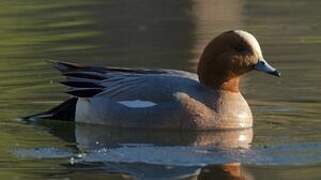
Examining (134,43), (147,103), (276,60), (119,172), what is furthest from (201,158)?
(134,43)

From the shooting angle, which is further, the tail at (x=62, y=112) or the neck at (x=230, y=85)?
the tail at (x=62, y=112)

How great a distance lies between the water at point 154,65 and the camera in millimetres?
10062

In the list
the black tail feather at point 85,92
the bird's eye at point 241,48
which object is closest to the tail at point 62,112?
the black tail feather at point 85,92

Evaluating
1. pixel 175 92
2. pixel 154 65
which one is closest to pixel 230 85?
pixel 175 92

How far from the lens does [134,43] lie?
17.3 meters

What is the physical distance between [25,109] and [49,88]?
1.06 m

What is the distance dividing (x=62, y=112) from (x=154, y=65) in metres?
3.07

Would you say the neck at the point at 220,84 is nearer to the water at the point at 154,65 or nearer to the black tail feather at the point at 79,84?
the water at the point at 154,65

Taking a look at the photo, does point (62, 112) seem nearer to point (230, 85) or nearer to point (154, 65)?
point (230, 85)

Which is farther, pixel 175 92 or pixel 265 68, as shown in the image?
pixel 265 68

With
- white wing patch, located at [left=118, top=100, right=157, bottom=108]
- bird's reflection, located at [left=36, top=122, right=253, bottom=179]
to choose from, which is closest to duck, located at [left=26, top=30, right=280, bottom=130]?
white wing patch, located at [left=118, top=100, right=157, bottom=108]

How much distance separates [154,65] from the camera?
596 inches

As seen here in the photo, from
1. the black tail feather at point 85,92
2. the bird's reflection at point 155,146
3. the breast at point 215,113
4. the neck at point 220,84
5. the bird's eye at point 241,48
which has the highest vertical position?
the bird's eye at point 241,48

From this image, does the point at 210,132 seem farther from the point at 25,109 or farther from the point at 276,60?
the point at 276,60
